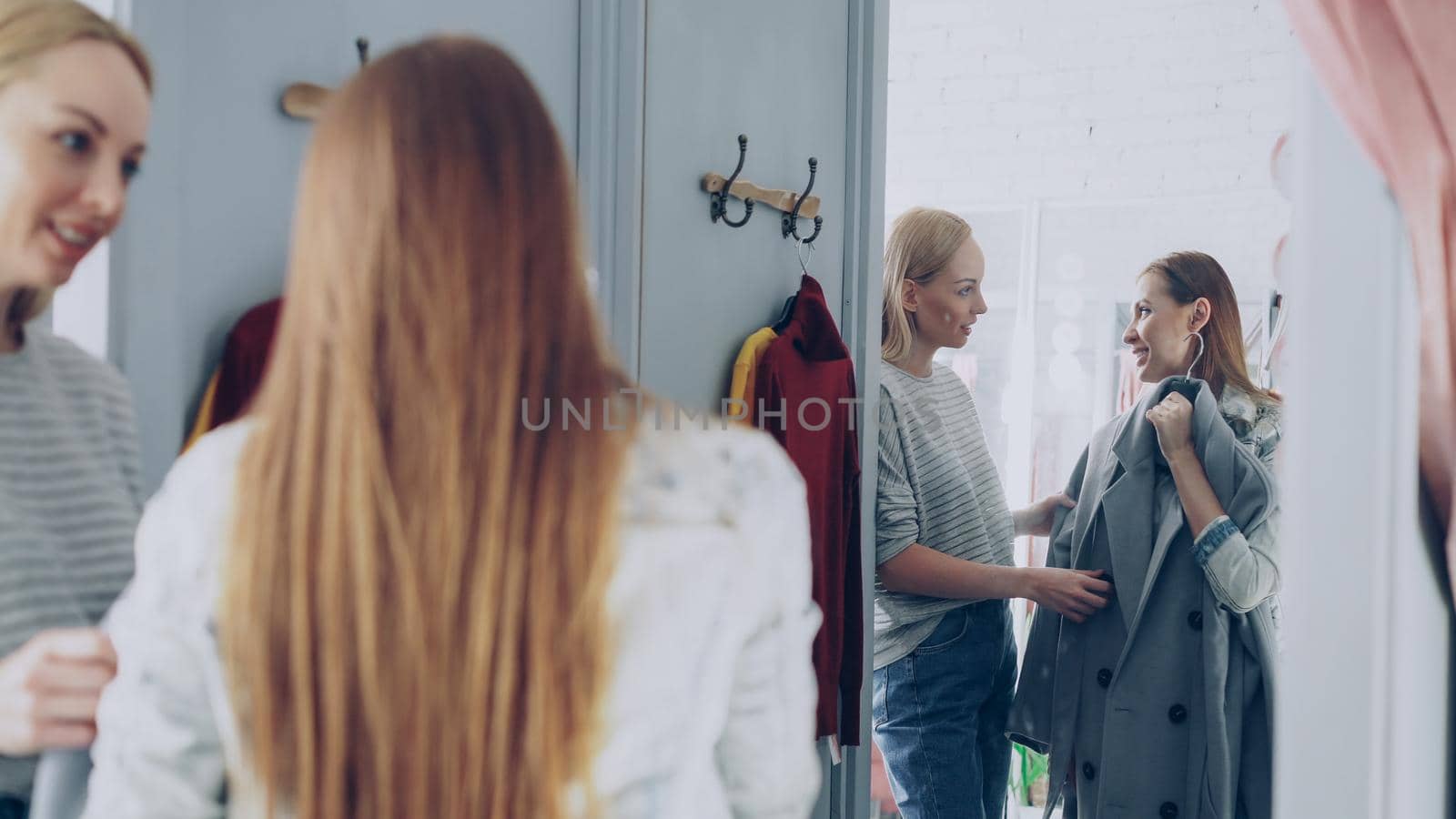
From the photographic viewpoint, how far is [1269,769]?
5.69ft

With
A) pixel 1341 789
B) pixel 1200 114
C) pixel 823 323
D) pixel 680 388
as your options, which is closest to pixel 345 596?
pixel 1341 789

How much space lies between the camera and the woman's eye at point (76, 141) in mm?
628

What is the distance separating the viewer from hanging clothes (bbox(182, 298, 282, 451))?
741 millimetres

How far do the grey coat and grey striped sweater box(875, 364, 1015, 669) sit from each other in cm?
21

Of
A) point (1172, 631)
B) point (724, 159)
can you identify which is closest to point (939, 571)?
point (1172, 631)

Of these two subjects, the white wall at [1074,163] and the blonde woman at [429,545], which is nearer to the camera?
the blonde woman at [429,545]

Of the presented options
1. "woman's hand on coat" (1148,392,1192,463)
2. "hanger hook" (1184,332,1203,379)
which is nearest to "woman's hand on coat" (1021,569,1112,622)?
"woman's hand on coat" (1148,392,1192,463)

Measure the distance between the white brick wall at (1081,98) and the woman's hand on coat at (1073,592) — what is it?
1.62 meters

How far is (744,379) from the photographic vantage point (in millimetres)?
1516

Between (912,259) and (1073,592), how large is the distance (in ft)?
2.09

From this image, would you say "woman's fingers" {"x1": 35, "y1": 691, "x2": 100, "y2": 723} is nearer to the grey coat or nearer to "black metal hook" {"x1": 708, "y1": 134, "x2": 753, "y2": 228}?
"black metal hook" {"x1": 708, "y1": 134, "x2": 753, "y2": 228}

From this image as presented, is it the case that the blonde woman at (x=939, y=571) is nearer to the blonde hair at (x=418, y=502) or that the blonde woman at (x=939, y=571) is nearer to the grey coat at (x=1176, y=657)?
the grey coat at (x=1176, y=657)

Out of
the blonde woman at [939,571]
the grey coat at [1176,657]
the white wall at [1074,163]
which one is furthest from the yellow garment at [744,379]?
the white wall at [1074,163]

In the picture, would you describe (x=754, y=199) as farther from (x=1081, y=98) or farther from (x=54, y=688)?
(x=1081, y=98)
